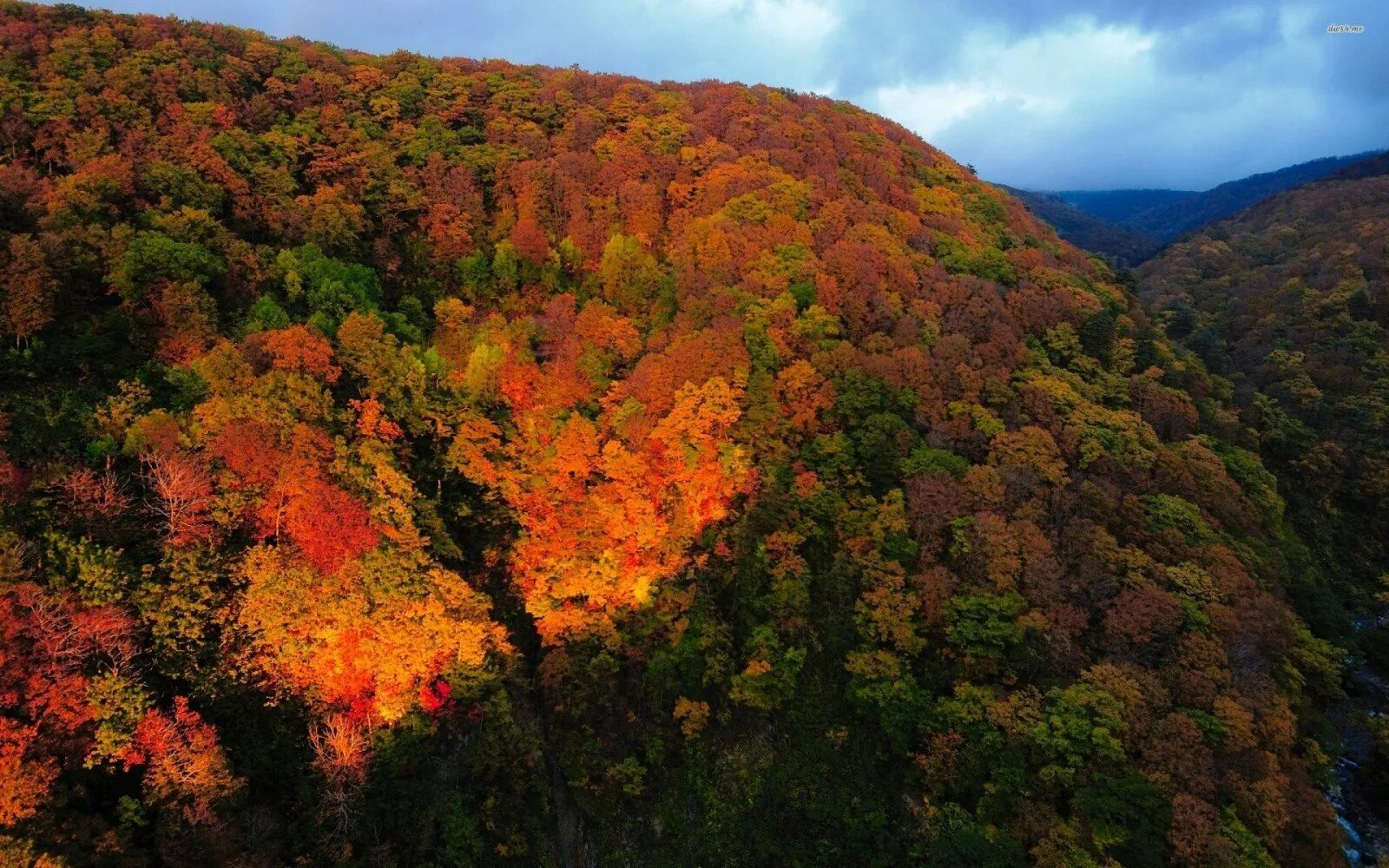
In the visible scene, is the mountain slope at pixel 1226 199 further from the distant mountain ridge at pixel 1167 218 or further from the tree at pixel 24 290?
the tree at pixel 24 290

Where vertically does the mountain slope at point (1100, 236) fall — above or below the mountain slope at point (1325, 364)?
above

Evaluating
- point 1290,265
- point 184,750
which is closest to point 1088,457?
point 184,750

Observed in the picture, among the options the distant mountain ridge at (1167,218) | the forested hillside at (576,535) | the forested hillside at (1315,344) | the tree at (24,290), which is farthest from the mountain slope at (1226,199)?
the tree at (24,290)

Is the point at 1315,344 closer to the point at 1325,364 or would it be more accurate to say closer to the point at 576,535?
the point at 1325,364

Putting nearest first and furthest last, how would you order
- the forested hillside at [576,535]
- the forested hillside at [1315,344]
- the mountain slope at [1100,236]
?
the forested hillside at [576,535]
the forested hillside at [1315,344]
the mountain slope at [1100,236]

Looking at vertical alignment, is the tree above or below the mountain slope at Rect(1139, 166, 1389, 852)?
above

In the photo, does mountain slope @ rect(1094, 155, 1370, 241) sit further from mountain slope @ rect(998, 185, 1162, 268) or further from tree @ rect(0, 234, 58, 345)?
tree @ rect(0, 234, 58, 345)

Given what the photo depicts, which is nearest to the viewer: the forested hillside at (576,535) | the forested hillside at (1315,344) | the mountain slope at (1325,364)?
the forested hillside at (576,535)

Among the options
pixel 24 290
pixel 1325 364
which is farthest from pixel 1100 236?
pixel 24 290

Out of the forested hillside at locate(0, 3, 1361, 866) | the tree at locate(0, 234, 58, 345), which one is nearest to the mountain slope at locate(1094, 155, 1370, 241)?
Result: the forested hillside at locate(0, 3, 1361, 866)
